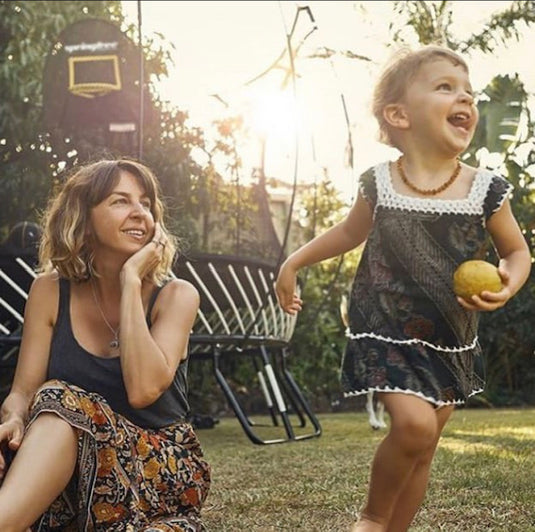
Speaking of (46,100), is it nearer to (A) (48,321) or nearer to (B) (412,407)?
(A) (48,321)

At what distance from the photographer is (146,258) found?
186cm

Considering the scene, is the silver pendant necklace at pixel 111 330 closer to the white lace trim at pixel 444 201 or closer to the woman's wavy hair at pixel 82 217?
the woman's wavy hair at pixel 82 217

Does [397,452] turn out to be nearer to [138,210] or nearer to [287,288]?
[287,288]

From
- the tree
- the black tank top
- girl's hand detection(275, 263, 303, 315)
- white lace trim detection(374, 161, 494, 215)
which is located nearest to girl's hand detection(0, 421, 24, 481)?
the black tank top

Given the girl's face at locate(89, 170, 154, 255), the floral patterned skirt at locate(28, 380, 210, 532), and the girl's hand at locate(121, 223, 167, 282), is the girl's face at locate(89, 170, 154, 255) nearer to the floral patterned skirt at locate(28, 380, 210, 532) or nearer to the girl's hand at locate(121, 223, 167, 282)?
the girl's hand at locate(121, 223, 167, 282)

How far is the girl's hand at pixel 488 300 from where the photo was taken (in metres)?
1.68

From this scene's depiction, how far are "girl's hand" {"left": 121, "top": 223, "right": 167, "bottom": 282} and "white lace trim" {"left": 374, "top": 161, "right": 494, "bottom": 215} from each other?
45 centimetres

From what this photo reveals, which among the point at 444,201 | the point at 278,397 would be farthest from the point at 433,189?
the point at 278,397

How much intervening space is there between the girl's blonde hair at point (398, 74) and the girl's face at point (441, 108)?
2 centimetres

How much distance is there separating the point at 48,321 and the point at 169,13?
5.10 meters

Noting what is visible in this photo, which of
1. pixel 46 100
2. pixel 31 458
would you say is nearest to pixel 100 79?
pixel 46 100

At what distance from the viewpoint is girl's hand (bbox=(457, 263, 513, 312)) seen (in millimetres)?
1684

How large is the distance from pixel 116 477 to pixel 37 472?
152 mm

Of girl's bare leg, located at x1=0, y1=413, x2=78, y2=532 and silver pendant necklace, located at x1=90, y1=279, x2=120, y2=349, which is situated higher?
silver pendant necklace, located at x1=90, y1=279, x2=120, y2=349
